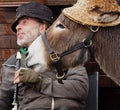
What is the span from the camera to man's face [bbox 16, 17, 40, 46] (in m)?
4.07

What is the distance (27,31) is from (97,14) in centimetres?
98

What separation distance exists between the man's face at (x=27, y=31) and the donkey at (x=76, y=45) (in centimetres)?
69

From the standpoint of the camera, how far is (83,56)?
132 inches

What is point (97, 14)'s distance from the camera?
10.8ft

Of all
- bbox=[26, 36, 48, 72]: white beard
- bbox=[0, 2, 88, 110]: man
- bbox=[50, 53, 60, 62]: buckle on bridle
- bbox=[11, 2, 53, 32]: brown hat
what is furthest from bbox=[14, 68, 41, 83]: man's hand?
bbox=[11, 2, 53, 32]: brown hat

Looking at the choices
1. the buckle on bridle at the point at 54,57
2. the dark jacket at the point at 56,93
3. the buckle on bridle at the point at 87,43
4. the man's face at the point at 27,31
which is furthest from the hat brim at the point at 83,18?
the man's face at the point at 27,31

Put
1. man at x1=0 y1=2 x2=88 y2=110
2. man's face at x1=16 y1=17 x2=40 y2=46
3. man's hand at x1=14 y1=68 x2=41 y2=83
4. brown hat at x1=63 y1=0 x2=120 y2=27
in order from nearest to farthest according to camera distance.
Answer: brown hat at x1=63 y1=0 x2=120 y2=27
man's hand at x1=14 y1=68 x2=41 y2=83
man at x1=0 y1=2 x2=88 y2=110
man's face at x1=16 y1=17 x2=40 y2=46

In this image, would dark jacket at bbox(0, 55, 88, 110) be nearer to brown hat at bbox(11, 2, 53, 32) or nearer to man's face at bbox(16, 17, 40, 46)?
man's face at bbox(16, 17, 40, 46)

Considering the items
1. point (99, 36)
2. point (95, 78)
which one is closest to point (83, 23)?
point (99, 36)

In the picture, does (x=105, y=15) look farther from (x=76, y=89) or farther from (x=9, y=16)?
→ (x=9, y=16)

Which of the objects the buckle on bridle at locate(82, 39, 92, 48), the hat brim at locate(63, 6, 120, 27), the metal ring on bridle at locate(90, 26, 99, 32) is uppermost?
the hat brim at locate(63, 6, 120, 27)

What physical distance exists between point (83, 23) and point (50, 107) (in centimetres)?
86

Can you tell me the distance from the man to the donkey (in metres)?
0.31

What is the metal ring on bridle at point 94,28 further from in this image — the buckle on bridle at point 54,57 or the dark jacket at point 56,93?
the dark jacket at point 56,93
